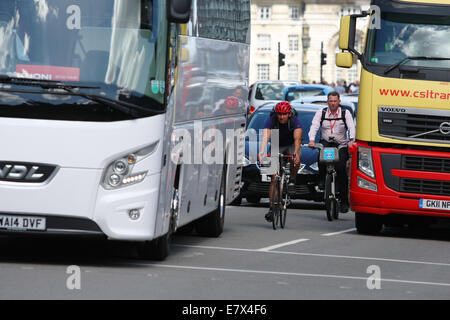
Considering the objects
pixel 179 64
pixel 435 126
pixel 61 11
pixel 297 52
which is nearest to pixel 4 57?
pixel 61 11

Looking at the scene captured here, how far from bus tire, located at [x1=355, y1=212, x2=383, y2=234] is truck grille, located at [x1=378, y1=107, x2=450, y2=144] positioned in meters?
1.34

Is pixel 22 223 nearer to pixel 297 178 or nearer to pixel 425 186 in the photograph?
pixel 425 186

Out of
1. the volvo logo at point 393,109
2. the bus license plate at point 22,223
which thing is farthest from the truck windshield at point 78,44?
the volvo logo at point 393,109

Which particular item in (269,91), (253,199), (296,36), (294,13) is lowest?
(296,36)

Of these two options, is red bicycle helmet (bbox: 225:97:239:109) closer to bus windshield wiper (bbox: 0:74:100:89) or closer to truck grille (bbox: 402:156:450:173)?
truck grille (bbox: 402:156:450:173)

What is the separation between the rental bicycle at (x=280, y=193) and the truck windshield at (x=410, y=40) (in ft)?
6.50

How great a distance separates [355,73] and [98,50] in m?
131

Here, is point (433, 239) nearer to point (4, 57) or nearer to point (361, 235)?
point (361, 235)

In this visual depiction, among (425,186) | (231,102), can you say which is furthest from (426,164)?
(231,102)

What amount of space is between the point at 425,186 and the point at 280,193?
1973 mm

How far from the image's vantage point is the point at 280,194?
58.5ft

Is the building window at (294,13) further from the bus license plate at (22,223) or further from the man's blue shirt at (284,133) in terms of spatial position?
the bus license plate at (22,223)

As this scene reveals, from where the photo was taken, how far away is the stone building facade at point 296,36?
137250mm

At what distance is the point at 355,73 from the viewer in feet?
466
